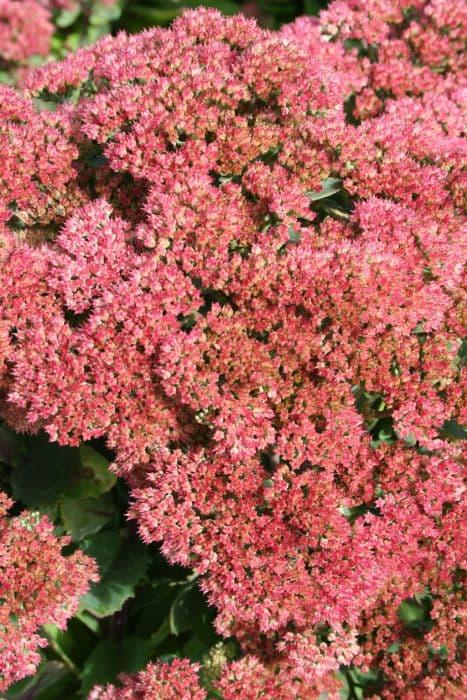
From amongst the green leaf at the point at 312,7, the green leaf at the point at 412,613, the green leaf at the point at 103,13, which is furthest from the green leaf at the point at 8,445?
the green leaf at the point at 312,7

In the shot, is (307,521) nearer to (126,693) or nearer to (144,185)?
(126,693)

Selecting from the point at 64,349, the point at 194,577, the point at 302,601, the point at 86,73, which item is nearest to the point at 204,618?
the point at 194,577

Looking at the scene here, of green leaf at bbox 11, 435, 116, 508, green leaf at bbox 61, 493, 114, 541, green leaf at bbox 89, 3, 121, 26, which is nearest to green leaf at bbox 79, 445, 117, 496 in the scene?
green leaf at bbox 11, 435, 116, 508

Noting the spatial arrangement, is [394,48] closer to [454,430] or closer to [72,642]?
[454,430]

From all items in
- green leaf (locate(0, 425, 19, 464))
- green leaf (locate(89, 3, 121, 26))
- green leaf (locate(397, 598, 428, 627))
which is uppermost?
green leaf (locate(89, 3, 121, 26))

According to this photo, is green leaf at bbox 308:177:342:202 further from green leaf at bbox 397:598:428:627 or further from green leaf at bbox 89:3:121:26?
green leaf at bbox 89:3:121:26

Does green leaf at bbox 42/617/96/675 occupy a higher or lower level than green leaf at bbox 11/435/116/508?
lower
